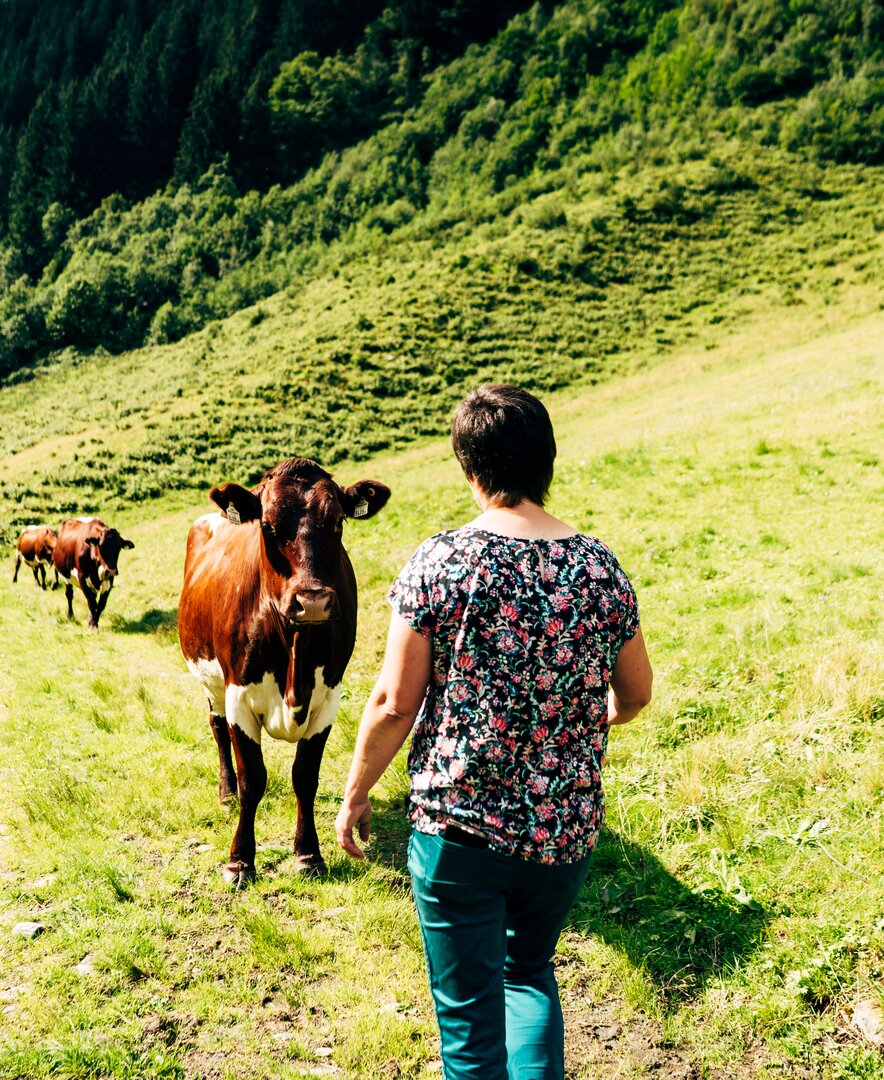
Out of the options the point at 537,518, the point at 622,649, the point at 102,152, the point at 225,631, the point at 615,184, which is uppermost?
the point at 102,152

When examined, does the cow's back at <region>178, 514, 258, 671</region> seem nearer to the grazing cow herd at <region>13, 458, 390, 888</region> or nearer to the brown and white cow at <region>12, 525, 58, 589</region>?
the grazing cow herd at <region>13, 458, 390, 888</region>

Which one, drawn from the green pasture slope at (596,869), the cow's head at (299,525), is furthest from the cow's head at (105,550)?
the cow's head at (299,525)

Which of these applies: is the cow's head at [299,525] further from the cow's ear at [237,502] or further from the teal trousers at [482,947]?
the teal trousers at [482,947]

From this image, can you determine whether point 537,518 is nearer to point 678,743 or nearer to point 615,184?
point 678,743

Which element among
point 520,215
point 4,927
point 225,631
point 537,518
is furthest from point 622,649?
point 520,215

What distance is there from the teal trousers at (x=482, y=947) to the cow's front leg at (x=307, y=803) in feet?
8.50

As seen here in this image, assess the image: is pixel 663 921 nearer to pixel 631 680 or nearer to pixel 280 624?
pixel 631 680

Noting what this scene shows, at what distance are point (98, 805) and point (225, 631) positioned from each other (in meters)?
Result: 1.77

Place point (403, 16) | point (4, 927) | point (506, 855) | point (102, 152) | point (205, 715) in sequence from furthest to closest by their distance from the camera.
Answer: point (403, 16) < point (102, 152) < point (205, 715) < point (4, 927) < point (506, 855)

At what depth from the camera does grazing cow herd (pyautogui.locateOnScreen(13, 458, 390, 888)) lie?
13.9 feet

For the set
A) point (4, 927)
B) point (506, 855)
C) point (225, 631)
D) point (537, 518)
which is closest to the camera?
point (506, 855)

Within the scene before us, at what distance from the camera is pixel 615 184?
55.9 m

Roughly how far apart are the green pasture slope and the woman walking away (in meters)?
1.33

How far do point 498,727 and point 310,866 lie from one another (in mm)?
3013
